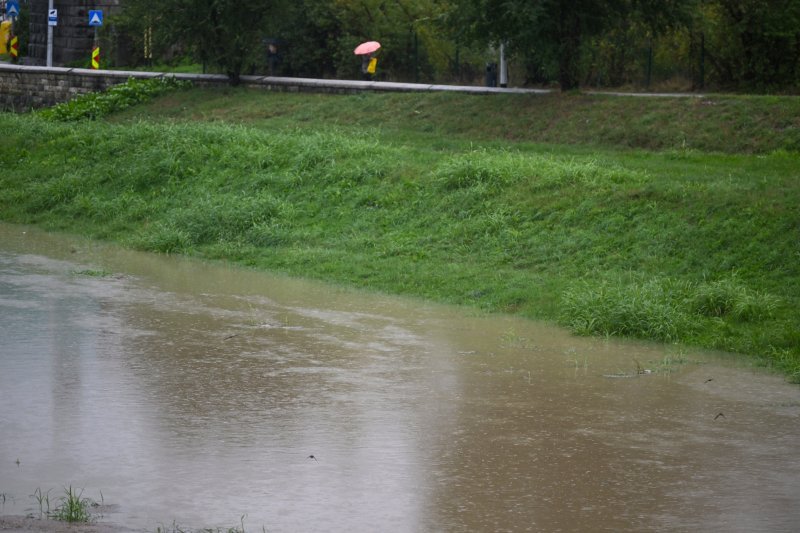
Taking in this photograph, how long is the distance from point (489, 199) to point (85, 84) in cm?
2027

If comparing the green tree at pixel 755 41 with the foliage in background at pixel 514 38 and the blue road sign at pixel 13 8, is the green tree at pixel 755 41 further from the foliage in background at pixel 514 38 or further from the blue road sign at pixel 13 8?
the blue road sign at pixel 13 8

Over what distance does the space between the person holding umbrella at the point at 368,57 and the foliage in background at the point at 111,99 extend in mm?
4778

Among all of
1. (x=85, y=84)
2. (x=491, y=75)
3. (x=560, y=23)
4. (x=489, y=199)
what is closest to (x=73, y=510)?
(x=489, y=199)

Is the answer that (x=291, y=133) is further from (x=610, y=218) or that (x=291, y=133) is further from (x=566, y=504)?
(x=566, y=504)

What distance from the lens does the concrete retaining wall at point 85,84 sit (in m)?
30.2

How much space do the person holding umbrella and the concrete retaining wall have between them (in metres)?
2.21

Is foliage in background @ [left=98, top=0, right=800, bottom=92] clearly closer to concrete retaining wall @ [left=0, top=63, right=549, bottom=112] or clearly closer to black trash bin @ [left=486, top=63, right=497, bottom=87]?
black trash bin @ [left=486, top=63, right=497, bottom=87]

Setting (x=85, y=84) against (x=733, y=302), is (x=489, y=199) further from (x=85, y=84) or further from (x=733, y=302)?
(x=85, y=84)

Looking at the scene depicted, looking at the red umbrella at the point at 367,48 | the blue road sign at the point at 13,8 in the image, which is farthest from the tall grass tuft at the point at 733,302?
the blue road sign at the point at 13,8

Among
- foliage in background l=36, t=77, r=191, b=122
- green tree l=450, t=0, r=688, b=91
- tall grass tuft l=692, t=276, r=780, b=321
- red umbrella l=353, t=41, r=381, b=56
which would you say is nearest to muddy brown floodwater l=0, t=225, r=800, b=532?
tall grass tuft l=692, t=276, r=780, b=321

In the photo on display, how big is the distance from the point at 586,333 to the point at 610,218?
3.87 metres

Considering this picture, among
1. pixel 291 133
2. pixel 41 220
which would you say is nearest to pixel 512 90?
pixel 291 133

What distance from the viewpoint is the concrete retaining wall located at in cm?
3023

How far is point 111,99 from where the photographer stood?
32375 mm
